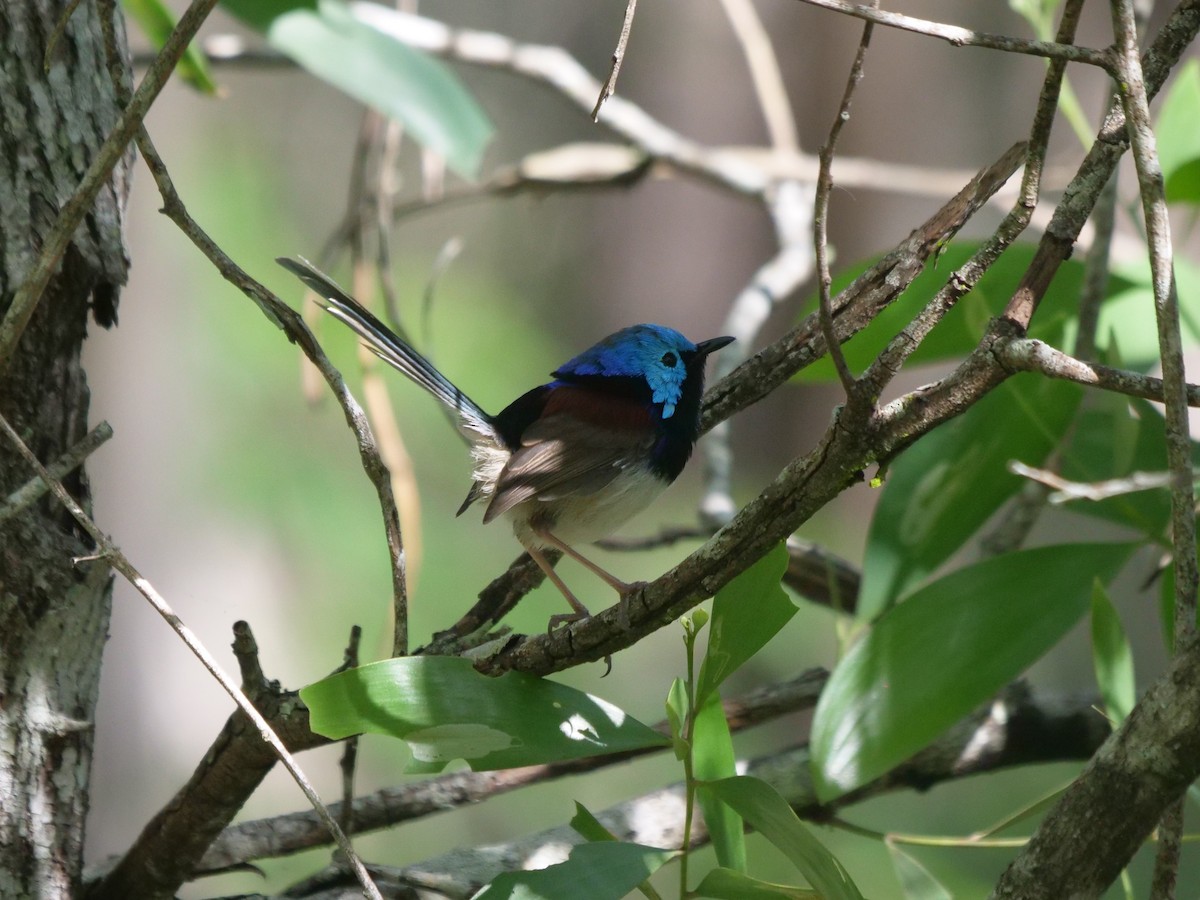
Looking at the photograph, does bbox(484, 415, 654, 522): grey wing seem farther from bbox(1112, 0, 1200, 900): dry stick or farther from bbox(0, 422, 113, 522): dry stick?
bbox(1112, 0, 1200, 900): dry stick

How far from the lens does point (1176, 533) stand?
1329 mm

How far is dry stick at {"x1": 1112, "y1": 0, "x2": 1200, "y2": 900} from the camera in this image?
1.26 m

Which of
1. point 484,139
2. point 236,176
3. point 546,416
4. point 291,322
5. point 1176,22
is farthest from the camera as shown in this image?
point 236,176

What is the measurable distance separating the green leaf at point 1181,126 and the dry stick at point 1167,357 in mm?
1486

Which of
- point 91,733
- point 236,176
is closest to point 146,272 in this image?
point 236,176

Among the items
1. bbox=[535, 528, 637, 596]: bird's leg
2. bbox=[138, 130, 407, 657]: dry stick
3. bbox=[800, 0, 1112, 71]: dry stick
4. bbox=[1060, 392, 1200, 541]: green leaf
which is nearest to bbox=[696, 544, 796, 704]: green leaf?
bbox=[138, 130, 407, 657]: dry stick

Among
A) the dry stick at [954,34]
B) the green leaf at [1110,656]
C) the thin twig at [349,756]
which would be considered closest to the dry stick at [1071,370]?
the dry stick at [954,34]

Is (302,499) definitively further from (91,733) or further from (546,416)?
(91,733)

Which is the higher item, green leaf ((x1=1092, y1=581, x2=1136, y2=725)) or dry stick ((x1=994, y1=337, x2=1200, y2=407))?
dry stick ((x1=994, y1=337, x2=1200, y2=407))

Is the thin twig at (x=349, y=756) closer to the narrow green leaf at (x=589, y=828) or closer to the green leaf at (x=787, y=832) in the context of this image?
the narrow green leaf at (x=589, y=828)

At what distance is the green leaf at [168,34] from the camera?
101 inches

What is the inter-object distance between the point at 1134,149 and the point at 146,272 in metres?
7.34

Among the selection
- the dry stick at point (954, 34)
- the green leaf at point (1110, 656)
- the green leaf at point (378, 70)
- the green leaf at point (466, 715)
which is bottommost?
the green leaf at point (1110, 656)

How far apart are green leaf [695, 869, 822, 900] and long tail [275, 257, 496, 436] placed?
1.29 m
